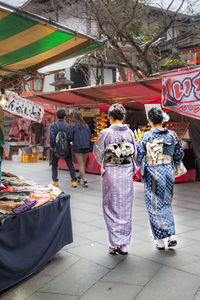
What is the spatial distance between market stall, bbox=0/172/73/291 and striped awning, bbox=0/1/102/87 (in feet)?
5.58

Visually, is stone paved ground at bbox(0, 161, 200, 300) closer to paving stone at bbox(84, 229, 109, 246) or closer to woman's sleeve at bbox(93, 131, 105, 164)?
paving stone at bbox(84, 229, 109, 246)

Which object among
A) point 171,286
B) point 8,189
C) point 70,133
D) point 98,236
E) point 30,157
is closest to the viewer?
point 171,286

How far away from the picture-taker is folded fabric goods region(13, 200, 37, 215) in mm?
3132

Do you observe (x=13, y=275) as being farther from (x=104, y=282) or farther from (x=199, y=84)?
(x=199, y=84)

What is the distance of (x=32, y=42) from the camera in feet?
11.2

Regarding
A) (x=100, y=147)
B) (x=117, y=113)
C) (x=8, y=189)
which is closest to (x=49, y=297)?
(x=8, y=189)

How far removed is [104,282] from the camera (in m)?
3.15

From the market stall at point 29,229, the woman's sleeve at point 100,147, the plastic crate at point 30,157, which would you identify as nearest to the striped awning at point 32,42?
the woman's sleeve at point 100,147

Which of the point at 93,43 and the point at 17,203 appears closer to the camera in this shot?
the point at 17,203

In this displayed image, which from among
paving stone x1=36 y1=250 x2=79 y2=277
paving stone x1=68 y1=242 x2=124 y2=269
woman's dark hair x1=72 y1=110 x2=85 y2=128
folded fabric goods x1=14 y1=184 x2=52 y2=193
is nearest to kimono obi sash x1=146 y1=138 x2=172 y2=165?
paving stone x1=68 y1=242 x2=124 y2=269

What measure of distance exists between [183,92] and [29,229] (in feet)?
16.6

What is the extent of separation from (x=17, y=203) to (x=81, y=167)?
533 centimetres

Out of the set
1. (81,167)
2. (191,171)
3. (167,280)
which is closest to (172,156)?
(167,280)

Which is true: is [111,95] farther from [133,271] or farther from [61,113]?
[133,271]
